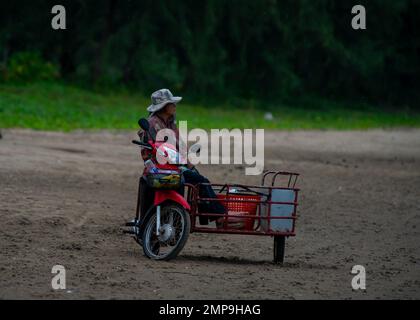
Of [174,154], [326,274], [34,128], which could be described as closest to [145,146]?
[174,154]

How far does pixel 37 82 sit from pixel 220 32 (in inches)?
380

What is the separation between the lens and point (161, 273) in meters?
8.73

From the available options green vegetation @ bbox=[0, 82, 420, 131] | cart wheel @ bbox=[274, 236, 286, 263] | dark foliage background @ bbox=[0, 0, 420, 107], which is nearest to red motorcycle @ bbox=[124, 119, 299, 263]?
cart wheel @ bbox=[274, 236, 286, 263]

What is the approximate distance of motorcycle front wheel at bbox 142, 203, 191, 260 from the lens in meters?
9.37

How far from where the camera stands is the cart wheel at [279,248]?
31.9ft

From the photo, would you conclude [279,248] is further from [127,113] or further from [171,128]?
[127,113]

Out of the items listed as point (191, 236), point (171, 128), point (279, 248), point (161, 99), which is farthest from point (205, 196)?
point (191, 236)

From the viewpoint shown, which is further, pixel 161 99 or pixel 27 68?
pixel 27 68

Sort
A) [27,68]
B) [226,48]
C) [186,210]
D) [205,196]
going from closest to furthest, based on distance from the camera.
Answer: [186,210] → [205,196] → [27,68] → [226,48]

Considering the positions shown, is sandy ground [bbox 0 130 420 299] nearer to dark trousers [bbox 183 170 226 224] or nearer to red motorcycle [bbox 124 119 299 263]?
red motorcycle [bbox 124 119 299 263]

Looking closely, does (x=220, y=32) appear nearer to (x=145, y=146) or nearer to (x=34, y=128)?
(x=34, y=128)

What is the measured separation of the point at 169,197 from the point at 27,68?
2720cm

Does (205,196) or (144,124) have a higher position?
(144,124)

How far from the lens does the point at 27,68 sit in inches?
1409
